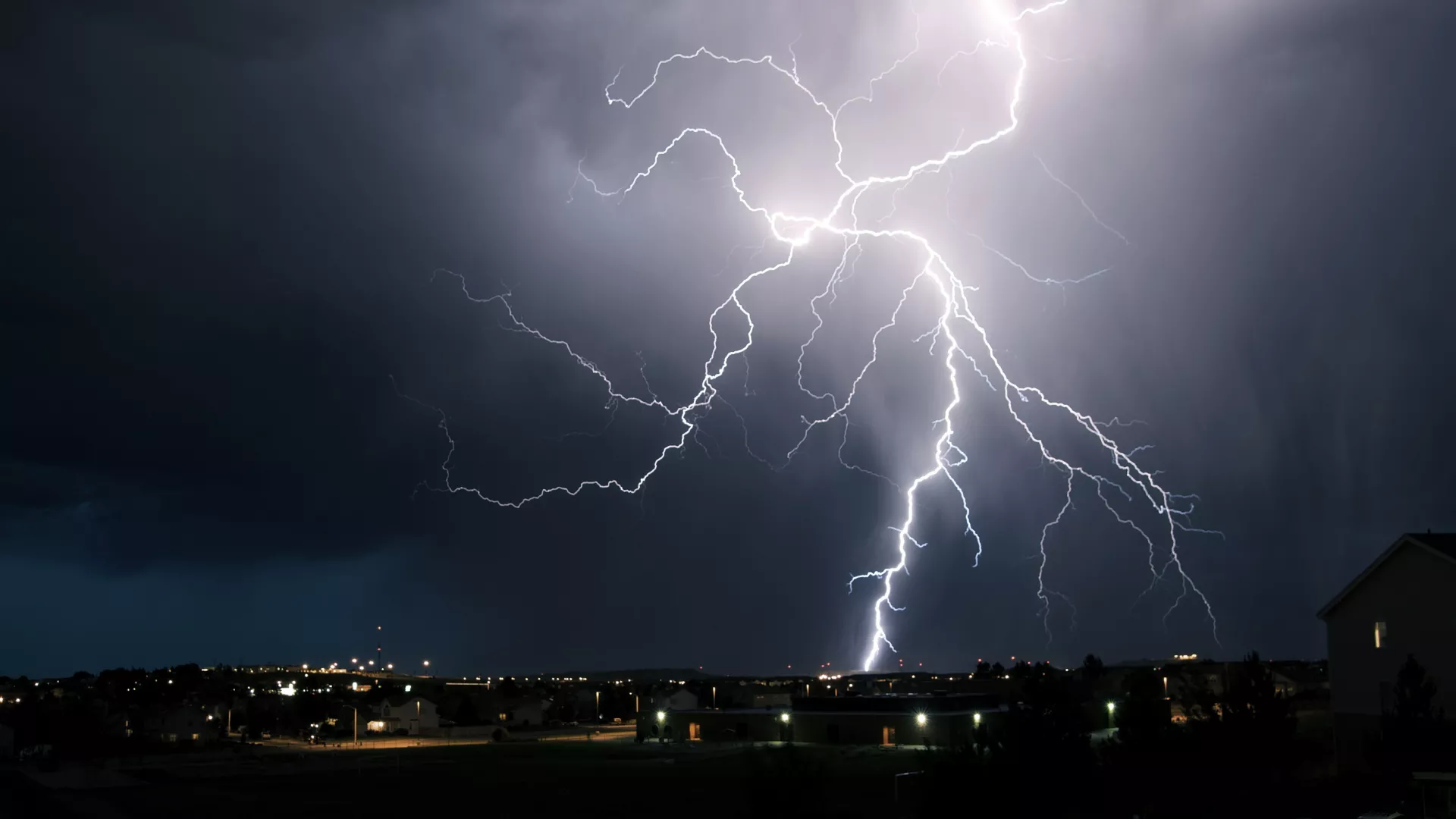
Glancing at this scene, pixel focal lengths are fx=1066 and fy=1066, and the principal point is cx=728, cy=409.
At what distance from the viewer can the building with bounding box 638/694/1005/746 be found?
4400 cm

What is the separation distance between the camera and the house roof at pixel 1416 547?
23562mm

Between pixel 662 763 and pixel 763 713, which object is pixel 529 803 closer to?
pixel 662 763

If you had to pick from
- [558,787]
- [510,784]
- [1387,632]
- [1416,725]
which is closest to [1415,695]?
[1416,725]

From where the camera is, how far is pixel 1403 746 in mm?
22422

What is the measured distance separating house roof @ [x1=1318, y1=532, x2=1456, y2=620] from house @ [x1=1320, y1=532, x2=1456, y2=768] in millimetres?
18

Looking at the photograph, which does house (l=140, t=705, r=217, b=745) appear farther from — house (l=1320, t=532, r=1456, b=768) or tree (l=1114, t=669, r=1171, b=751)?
house (l=1320, t=532, r=1456, b=768)

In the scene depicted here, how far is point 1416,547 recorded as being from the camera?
2411 cm

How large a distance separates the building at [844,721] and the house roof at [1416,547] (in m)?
17.4

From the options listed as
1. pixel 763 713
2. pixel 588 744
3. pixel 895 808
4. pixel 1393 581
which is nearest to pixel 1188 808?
pixel 895 808

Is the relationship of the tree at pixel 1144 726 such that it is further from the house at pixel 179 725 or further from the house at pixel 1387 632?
the house at pixel 179 725

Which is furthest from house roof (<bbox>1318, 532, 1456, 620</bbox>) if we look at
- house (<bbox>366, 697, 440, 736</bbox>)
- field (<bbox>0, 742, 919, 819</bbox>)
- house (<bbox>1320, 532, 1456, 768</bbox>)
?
house (<bbox>366, 697, 440, 736</bbox>)

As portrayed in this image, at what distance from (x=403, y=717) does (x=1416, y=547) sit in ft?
187

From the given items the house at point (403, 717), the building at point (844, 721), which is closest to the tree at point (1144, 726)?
the building at point (844, 721)

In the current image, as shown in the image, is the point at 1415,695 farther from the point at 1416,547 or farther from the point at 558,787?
the point at 558,787
